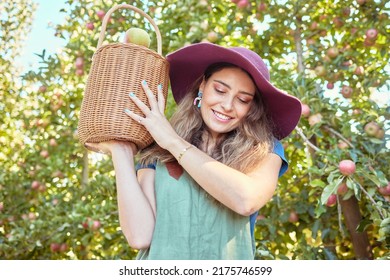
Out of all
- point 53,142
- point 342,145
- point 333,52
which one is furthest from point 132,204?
point 53,142

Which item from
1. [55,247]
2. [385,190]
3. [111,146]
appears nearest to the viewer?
[111,146]

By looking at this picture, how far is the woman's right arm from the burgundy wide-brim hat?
303 millimetres

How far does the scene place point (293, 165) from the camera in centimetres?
319

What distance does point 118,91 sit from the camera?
134cm

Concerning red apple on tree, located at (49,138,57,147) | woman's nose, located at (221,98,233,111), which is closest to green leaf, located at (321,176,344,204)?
woman's nose, located at (221,98,233,111)

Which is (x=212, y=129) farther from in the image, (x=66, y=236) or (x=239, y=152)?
(x=66, y=236)

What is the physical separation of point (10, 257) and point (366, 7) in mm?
2636

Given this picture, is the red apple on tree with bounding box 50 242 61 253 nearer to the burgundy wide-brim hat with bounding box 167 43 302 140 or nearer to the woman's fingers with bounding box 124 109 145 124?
the burgundy wide-brim hat with bounding box 167 43 302 140

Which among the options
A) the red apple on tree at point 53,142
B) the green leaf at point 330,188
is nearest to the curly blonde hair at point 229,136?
the green leaf at point 330,188

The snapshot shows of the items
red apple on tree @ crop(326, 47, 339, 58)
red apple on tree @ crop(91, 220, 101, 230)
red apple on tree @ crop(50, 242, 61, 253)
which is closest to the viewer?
red apple on tree @ crop(326, 47, 339, 58)

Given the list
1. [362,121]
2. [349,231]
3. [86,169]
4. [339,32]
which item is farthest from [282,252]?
[86,169]

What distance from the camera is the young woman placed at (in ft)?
4.22

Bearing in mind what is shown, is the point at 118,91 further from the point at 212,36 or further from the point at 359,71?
the point at 359,71

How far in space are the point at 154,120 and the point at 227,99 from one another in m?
0.18
